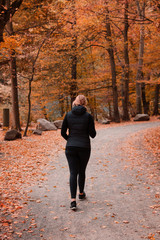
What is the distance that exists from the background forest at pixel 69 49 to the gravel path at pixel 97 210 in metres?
5.23

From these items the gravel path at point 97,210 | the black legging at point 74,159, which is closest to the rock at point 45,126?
the gravel path at point 97,210

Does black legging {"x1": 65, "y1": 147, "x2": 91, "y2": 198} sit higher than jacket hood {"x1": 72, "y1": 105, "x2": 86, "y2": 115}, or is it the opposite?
jacket hood {"x1": 72, "y1": 105, "x2": 86, "y2": 115}

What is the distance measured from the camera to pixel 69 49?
19422 millimetres

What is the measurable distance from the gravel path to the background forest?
5.23m

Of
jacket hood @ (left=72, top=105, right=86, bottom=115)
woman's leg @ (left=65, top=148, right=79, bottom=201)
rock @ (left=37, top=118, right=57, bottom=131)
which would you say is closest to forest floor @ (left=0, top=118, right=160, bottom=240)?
woman's leg @ (left=65, top=148, right=79, bottom=201)

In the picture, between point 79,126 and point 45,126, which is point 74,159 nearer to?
point 79,126

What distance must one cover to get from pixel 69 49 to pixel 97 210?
651 inches

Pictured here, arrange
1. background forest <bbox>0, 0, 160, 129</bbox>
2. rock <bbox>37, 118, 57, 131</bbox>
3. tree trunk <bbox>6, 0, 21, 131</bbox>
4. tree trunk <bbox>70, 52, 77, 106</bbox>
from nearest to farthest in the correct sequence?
background forest <bbox>0, 0, 160, 129</bbox> < tree trunk <bbox>6, 0, 21, 131</bbox> < rock <bbox>37, 118, 57, 131</bbox> < tree trunk <bbox>70, 52, 77, 106</bbox>

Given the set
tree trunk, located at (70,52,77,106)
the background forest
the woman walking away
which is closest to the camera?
the woman walking away

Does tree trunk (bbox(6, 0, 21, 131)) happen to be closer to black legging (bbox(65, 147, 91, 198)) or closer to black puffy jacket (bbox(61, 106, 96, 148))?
black puffy jacket (bbox(61, 106, 96, 148))

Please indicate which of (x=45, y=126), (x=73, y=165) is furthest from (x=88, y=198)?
(x=45, y=126)

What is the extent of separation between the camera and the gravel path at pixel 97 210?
146 inches

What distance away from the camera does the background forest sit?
12.0m

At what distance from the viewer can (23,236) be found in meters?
3.70
